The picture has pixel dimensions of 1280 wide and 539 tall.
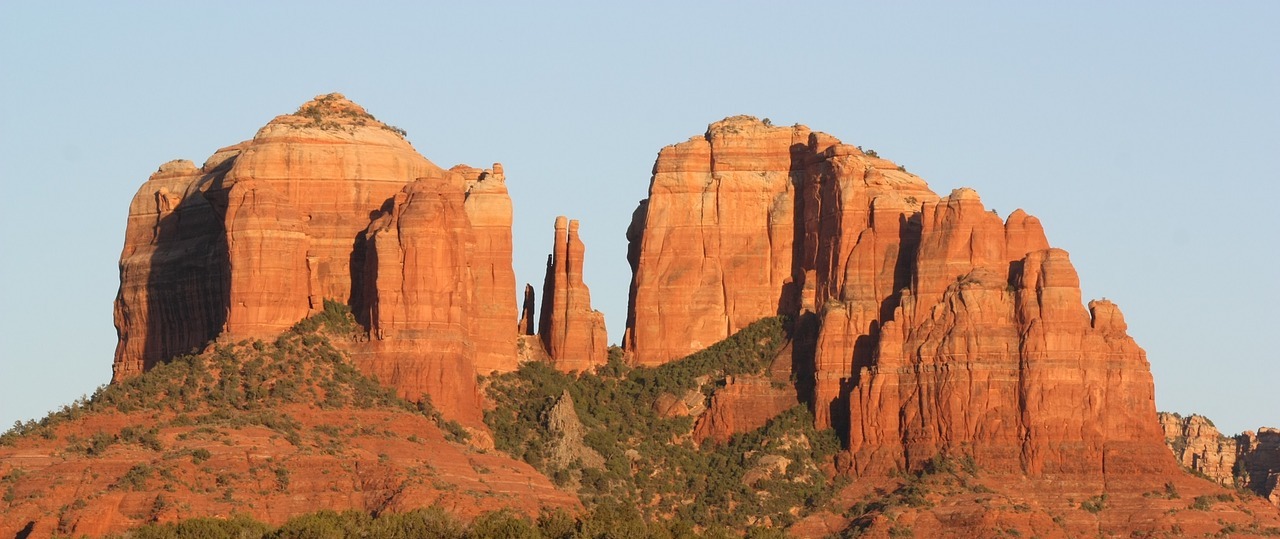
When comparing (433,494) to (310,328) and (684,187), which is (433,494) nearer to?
(310,328)

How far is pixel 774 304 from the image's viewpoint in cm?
18662

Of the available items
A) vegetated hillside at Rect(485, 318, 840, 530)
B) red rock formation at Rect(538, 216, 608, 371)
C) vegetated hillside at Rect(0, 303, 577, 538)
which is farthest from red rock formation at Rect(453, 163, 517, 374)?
vegetated hillside at Rect(0, 303, 577, 538)

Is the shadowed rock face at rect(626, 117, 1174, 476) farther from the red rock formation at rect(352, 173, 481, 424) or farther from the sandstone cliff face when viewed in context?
the red rock formation at rect(352, 173, 481, 424)

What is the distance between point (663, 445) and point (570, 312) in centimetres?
857

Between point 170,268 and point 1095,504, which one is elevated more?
point 170,268

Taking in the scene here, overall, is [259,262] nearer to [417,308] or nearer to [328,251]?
[328,251]

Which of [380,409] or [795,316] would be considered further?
[795,316]

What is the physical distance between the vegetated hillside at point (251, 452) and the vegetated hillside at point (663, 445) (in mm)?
8154

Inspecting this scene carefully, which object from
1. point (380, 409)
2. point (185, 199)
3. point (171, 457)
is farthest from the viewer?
point (185, 199)

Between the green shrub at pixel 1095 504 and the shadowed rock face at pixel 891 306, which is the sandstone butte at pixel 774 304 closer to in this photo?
the shadowed rock face at pixel 891 306

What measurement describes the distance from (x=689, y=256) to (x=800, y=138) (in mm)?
7861

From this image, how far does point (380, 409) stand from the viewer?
540 feet

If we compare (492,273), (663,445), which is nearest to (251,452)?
(492,273)

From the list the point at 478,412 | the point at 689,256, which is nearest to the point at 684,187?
the point at 689,256
